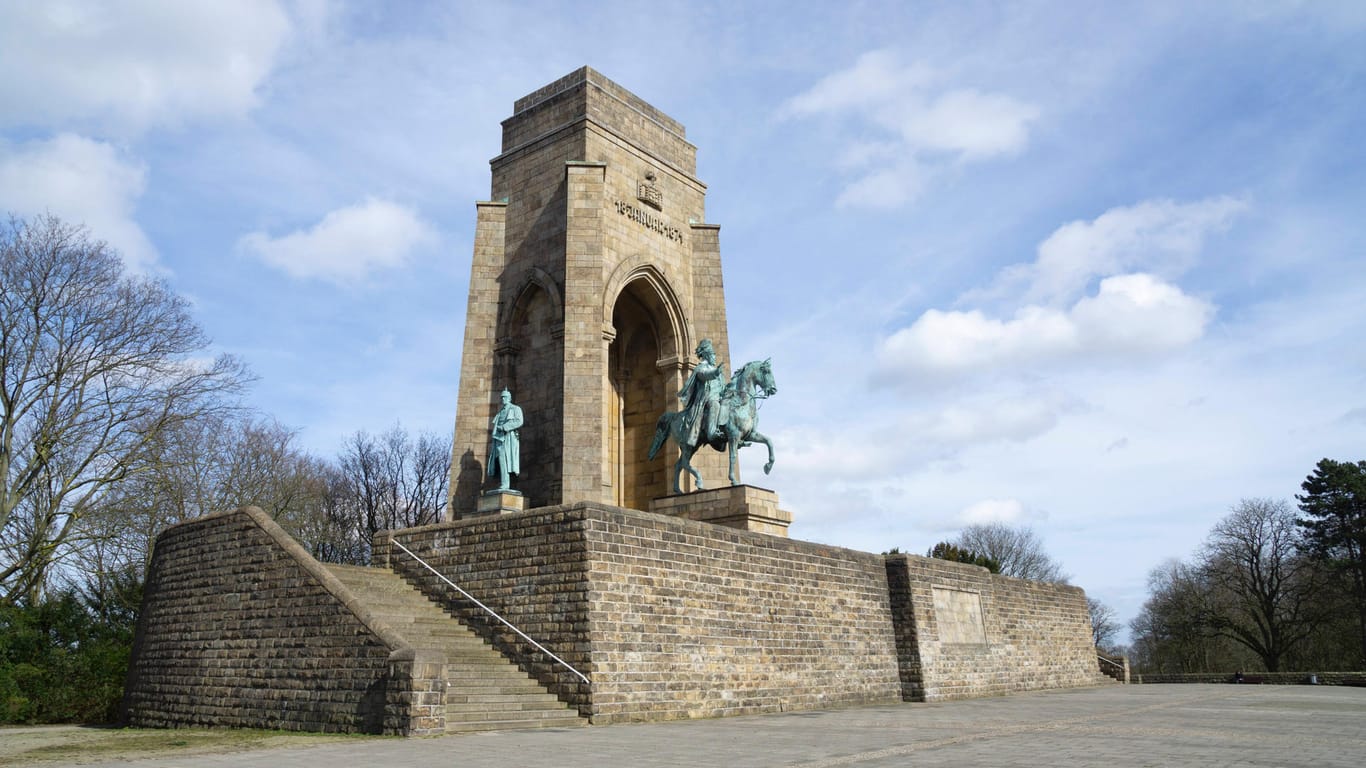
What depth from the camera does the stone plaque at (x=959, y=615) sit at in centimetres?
1811

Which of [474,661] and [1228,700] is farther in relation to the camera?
[1228,700]

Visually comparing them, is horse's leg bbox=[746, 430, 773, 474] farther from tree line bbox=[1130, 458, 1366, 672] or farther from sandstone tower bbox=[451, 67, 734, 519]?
tree line bbox=[1130, 458, 1366, 672]

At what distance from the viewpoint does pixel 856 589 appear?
1648 centimetres

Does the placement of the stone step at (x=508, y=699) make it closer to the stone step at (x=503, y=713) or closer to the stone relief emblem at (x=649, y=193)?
the stone step at (x=503, y=713)

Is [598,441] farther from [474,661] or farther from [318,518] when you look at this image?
[318,518]

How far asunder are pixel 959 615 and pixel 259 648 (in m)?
12.4

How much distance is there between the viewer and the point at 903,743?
28.1ft

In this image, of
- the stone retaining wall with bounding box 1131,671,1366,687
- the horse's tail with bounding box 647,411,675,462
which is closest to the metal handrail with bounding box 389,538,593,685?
the horse's tail with bounding box 647,411,675,462

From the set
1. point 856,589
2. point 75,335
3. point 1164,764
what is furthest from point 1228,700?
point 75,335

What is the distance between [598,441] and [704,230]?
6.26m

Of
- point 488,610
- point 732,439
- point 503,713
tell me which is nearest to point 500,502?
point 488,610

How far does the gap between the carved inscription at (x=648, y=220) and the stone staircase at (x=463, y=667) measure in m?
9.05

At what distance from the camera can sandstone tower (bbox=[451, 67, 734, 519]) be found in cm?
1803

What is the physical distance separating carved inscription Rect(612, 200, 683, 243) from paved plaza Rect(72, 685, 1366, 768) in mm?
10601
